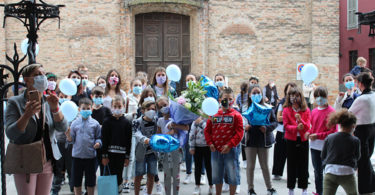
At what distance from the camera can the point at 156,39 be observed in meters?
16.5

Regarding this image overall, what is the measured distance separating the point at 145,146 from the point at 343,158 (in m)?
2.90

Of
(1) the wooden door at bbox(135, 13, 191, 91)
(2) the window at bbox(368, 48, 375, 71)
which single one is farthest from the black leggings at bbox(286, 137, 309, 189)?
(2) the window at bbox(368, 48, 375, 71)

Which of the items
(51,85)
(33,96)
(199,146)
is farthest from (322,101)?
(51,85)

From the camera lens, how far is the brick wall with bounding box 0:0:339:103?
15.8 m

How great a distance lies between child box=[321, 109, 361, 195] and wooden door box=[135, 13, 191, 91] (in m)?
11.4

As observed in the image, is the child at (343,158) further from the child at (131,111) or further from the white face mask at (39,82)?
the white face mask at (39,82)

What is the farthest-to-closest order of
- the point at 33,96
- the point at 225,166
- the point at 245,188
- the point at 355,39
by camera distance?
the point at 355,39 < the point at 245,188 < the point at 225,166 < the point at 33,96

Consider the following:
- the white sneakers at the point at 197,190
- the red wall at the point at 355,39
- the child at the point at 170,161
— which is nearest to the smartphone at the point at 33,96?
the child at the point at 170,161

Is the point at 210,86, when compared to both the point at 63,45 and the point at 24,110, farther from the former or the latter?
the point at 63,45

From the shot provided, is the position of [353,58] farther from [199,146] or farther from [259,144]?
[199,146]

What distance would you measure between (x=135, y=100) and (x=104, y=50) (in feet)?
28.3

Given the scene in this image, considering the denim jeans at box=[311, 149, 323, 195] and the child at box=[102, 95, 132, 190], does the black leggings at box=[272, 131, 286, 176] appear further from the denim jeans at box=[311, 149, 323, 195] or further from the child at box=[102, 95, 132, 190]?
the child at box=[102, 95, 132, 190]

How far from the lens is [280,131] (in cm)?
846

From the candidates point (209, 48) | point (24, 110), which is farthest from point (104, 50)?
point (24, 110)
